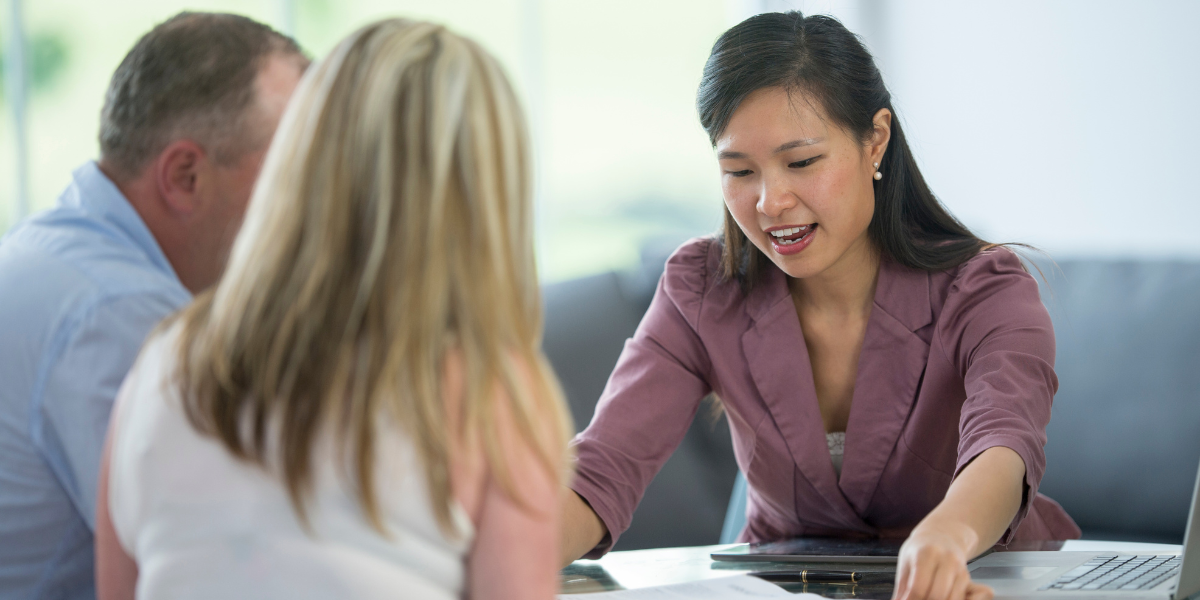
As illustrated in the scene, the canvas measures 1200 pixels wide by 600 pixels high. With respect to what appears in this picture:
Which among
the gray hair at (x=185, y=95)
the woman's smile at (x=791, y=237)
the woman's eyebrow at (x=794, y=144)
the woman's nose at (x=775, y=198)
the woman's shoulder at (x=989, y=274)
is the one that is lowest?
the woman's shoulder at (x=989, y=274)

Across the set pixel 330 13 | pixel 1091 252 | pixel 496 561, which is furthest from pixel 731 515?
pixel 330 13

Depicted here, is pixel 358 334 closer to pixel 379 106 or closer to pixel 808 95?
pixel 379 106

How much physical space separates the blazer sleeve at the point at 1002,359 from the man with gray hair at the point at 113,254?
0.88 meters

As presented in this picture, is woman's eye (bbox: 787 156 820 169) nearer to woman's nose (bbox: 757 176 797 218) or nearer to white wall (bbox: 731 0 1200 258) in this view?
woman's nose (bbox: 757 176 797 218)

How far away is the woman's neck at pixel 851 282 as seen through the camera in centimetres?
153

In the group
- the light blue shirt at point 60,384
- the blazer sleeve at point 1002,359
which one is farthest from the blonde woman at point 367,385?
Answer: the blazer sleeve at point 1002,359

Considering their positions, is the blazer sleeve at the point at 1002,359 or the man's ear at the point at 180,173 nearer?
the man's ear at the point at 180,173

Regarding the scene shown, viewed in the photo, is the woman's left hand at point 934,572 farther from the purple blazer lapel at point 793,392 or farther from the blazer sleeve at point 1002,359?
the purple blazer lapel at point 793,392

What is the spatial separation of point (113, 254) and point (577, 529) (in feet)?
2.04

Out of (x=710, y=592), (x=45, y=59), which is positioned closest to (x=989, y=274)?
(x=710, y=592)

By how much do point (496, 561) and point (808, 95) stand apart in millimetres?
898

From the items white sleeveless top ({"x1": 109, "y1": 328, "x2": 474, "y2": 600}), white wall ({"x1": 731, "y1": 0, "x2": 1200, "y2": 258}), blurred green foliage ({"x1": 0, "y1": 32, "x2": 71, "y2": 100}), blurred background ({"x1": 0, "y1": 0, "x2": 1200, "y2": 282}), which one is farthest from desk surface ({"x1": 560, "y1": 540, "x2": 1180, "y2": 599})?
blurred green foliage ({"x1": 0, "y1": 32, "x2": 71, "y2": 100})

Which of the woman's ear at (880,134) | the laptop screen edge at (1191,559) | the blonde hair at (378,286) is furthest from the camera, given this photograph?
the woman's ear at (880,134)

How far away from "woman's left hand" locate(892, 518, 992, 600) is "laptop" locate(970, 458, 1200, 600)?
45mm
